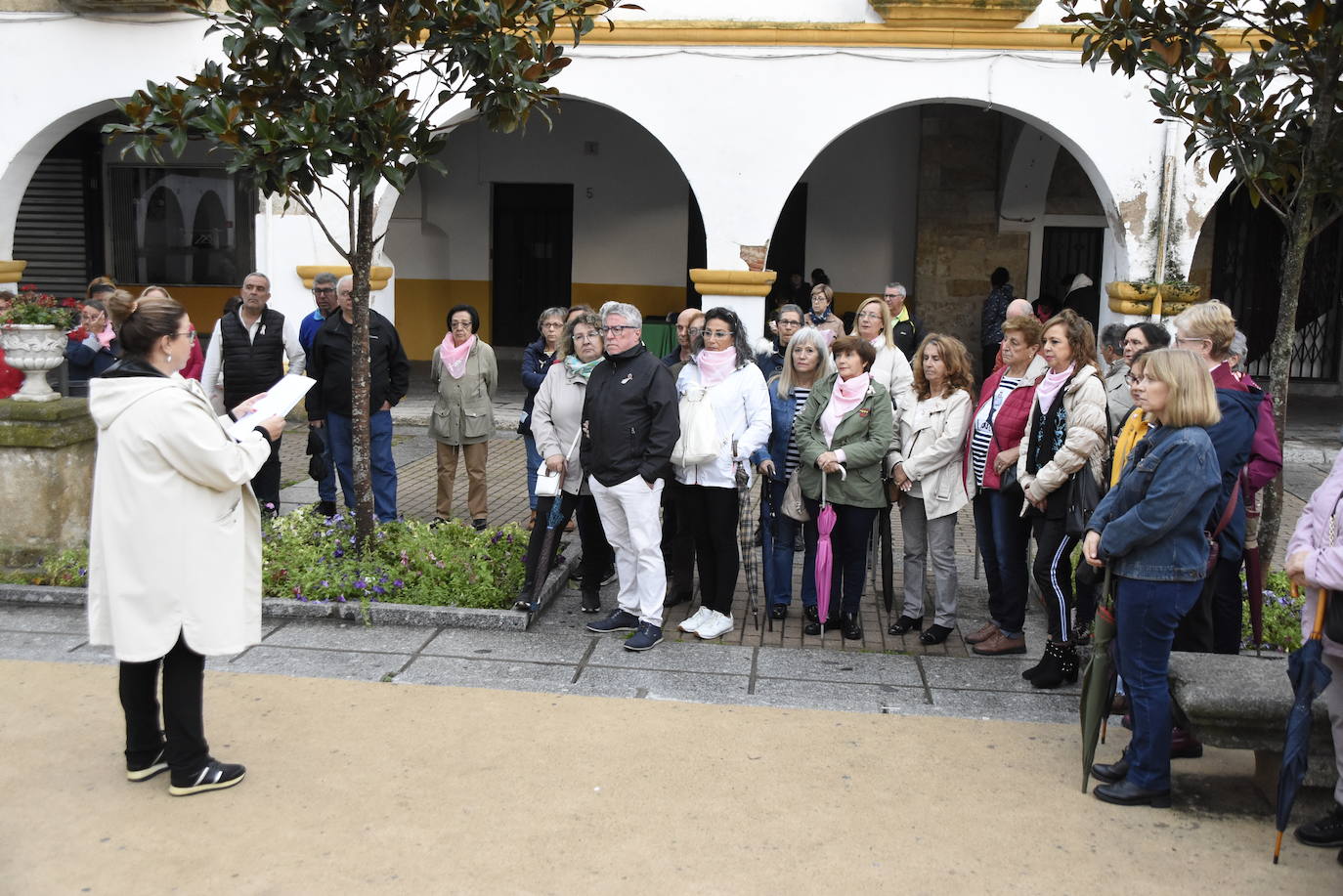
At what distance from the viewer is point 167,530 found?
4.12 meters

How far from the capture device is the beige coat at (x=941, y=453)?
612 cm

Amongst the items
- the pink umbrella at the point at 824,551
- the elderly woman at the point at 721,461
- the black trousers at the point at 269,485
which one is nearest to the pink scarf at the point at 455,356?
the black trousers at the point at 269,485

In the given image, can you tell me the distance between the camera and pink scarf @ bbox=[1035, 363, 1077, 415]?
564cm

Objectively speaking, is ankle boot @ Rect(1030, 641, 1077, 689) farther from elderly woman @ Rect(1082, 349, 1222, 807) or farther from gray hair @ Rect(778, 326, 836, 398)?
gray hair @ Rect(778, 326, 836, 398)

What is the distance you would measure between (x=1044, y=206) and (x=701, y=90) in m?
5.69

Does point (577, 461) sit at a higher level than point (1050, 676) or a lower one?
higher

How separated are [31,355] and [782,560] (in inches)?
164

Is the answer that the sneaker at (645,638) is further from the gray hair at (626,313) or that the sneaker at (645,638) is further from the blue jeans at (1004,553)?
the blue jeans at (1004,553)

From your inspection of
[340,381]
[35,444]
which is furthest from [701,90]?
[35,444]

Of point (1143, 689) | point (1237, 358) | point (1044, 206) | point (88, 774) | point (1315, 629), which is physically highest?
point (1044, 206)

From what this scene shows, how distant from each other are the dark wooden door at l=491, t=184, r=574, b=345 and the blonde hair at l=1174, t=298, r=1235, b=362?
12.4m

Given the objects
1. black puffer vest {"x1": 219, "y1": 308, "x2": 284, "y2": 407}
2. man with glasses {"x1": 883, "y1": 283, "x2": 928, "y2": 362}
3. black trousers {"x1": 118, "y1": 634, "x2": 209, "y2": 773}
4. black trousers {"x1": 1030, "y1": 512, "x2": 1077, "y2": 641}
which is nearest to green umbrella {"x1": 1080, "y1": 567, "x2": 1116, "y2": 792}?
black trousers {"x1": 1030, "y1": 512, "x2": 1077, "y2": 641}

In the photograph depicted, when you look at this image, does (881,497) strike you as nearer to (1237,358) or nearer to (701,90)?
(1237,358)

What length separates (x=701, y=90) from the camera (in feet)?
36.8
